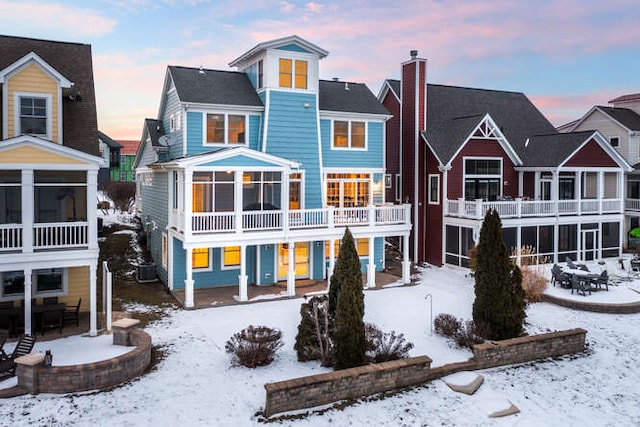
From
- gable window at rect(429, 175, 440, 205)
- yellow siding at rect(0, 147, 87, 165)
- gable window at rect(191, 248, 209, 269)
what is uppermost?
yellow siding at rect(0, 147, 87, 165)

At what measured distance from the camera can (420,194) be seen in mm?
26594

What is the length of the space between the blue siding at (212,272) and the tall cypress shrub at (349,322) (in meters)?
9.42

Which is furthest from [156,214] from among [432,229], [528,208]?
[528,208]

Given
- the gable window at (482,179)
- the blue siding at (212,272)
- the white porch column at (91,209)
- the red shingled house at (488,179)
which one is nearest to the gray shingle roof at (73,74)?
the white porch column at (91,209)

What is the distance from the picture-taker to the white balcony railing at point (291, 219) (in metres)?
18.0

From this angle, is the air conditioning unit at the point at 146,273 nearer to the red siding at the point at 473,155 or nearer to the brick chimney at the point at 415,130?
the brick chimney at the point at 415,130

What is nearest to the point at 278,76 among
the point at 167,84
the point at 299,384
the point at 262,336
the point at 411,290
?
the point at 167,84

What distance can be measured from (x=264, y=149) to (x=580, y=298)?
13.5 m

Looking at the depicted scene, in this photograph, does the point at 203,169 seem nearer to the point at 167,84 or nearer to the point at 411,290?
the point at 167,84

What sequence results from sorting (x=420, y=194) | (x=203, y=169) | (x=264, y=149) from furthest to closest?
(x=420, y=194)
(x=264, y=149)
(x=203, y=169)

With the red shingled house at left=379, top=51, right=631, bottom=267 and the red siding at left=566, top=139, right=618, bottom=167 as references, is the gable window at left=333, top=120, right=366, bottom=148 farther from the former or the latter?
the red siding at left=566, top=139, right=618, bottom=167

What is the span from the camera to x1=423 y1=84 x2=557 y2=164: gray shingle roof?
25.7 metres

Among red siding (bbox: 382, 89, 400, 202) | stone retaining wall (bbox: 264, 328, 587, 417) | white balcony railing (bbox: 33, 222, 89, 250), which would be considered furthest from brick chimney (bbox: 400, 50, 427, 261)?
white balcony railing (bbox: 33, 222, 89, 250)

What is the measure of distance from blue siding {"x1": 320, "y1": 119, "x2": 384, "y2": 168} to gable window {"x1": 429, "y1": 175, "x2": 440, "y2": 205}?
3957 mm
